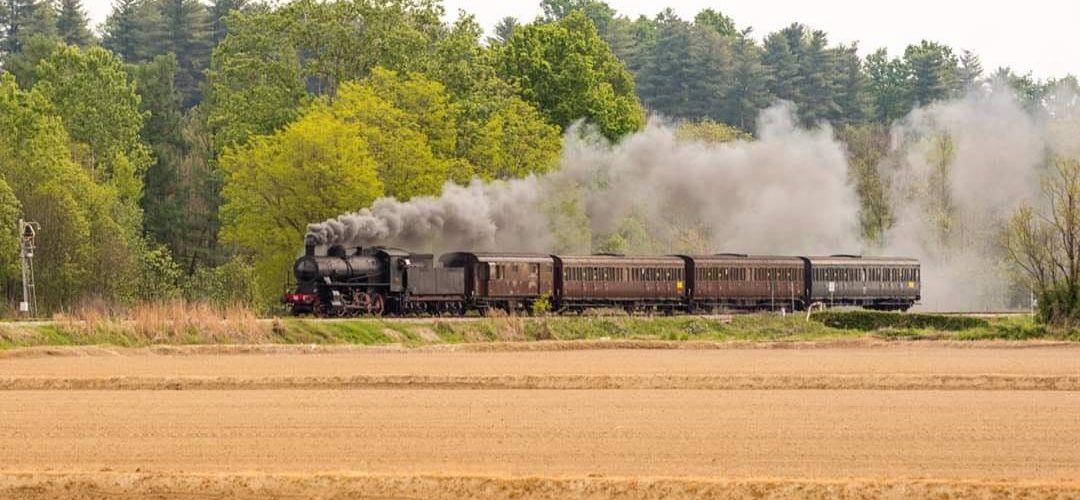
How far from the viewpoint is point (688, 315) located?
251 feet

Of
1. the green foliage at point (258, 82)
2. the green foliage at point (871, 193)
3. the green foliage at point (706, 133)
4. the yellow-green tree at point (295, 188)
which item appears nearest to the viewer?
the yellow-green tree at point (295, 188)

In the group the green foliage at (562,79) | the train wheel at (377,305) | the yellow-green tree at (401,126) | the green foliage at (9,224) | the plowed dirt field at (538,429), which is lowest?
the plowed dirt field at (538,429)

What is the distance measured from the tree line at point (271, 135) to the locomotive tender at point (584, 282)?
36.0 feet

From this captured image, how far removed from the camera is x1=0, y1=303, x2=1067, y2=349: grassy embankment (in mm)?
54969

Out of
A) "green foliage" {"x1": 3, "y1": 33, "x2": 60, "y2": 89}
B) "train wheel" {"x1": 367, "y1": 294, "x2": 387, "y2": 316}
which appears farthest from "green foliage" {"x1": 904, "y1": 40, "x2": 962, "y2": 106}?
"train wheel" {"x1": 367, "y1": 294, "x2": 387, "y2": 316}

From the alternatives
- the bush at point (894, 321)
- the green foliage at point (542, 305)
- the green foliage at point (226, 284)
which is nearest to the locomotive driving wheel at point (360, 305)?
the green foliage at point (542, 305)

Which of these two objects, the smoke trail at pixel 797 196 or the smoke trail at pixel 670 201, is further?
the smoke trail at pixel 797 196

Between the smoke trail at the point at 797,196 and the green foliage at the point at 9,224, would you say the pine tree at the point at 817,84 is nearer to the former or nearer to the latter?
the smoke trail at the point at 797,196

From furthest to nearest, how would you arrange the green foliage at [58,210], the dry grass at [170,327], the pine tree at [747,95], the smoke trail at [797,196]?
the pine tree at [747,95], the smoke trail at [797,196], the green foliage at [58,210], the dry grass at [170,327]

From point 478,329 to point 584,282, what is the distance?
12911mm

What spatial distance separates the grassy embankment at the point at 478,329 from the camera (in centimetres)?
5497

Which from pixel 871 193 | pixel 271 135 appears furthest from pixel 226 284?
pixel 871 193

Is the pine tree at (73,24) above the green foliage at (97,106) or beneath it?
above

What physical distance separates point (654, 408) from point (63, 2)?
150889mm
